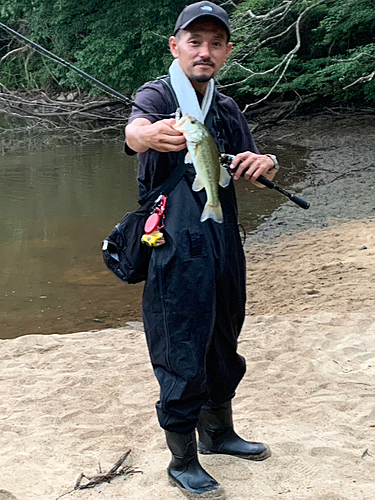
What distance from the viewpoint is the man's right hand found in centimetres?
231

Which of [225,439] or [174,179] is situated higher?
[174,179]

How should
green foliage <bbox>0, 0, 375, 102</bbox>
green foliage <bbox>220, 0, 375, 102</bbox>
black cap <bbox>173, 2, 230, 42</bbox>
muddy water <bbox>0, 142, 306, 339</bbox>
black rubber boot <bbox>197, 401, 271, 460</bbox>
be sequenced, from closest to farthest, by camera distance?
black cap <bbox>173, 2, 230, 42</bbox> → black rubber boot <bbox>197, 401, 271, 460</bbox> → muddy water <bbox>0, 142, 306, 339</bbox> → green foliage <bbox>220, 0, 375, 102</bbox> → green foliage <bbox>0, 0, 375, 102</bbox>

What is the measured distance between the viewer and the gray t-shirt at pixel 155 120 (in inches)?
99.1

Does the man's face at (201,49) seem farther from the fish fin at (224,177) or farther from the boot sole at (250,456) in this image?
the boot sole at (250,456)

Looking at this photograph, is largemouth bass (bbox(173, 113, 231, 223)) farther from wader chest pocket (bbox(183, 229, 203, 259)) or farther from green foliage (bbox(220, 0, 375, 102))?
green foliage (bbox(220, 0, 375, 102))

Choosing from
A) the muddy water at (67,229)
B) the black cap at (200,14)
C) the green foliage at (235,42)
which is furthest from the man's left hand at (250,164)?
the green foliage at (235,42)

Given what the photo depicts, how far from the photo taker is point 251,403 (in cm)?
370

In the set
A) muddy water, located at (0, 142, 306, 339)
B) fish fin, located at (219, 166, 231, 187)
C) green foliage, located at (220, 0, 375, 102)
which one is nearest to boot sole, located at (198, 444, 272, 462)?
fish fin, located at (219, 166, 231, 187)

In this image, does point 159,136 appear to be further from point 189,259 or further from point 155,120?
point 189,259

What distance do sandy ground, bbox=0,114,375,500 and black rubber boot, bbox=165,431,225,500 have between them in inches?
3.0

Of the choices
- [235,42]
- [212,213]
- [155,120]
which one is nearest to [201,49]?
[155,120]

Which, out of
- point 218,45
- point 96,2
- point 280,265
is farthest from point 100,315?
point 96,2

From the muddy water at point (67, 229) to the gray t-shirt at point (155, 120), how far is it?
11.9 ft

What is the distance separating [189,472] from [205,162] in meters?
1.28
